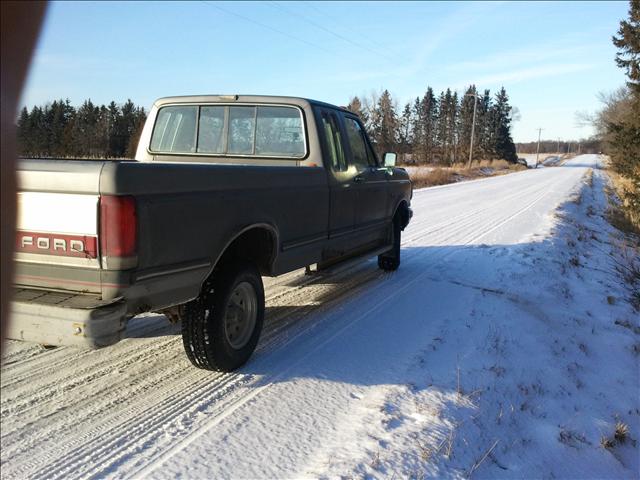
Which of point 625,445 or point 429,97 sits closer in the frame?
point 625,445

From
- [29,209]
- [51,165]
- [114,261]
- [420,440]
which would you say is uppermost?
[51,165]

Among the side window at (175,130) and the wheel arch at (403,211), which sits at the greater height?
the side window at (175,130)

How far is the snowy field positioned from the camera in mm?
2820

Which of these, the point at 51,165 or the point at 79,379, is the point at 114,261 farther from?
the point at 79,379

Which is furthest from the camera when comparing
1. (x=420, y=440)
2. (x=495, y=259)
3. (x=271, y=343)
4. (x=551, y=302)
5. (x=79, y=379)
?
(x=495, y=259)

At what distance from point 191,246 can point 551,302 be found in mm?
5062

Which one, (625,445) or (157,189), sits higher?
(157,189)

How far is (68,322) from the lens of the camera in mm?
2770

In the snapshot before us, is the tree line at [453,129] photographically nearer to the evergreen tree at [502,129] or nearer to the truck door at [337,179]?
the evergreen tree at [502,129]

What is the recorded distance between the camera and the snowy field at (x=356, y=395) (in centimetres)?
282

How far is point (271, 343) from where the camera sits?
4516mm

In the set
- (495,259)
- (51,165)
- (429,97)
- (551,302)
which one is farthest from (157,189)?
(429,97)

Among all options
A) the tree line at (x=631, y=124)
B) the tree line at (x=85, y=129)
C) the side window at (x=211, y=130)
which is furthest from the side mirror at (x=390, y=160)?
the tree line at (x=85, y=129)

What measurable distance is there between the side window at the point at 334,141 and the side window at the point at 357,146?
304mm
